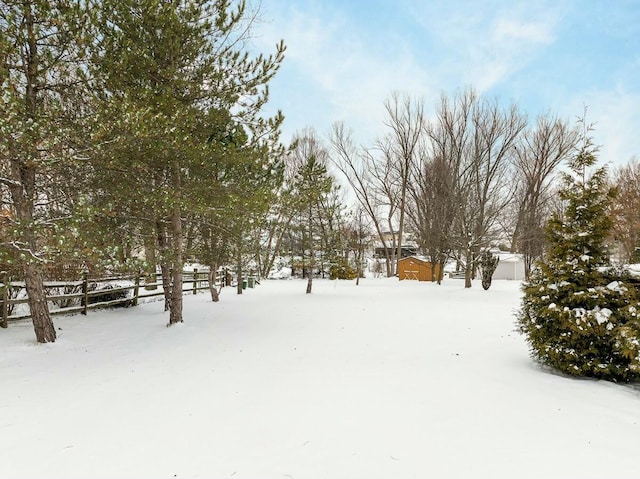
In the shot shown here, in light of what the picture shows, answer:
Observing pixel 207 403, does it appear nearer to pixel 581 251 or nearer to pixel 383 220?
pixel 581 251

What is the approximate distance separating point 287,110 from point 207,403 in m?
6.35

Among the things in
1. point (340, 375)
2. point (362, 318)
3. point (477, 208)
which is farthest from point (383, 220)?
point (340, 375)

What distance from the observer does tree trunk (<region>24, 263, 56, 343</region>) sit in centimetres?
619

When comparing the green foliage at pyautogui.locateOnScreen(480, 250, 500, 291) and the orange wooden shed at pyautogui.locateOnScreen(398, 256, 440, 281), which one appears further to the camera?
the orange wooden shed at pyautogui.locateOnScreen(398, 256, 440, 281)

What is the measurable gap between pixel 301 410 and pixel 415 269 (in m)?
23.9

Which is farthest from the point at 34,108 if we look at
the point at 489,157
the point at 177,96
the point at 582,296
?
the point at 489,157

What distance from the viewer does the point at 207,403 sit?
3.87 meters

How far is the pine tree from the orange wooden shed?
2133 cm

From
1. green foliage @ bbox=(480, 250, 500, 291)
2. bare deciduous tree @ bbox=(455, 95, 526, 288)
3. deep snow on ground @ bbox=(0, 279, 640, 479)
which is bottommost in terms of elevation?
deep snow on ground @ bbox=(0, 279, 640, 479)

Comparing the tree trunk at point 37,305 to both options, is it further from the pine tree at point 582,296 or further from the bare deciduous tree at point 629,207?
the bare deciduous tree at point 629,207

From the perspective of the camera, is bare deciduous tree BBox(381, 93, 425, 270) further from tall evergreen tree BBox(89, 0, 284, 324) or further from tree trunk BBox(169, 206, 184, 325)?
tree trunk BBox(169, 206, 184, 325)

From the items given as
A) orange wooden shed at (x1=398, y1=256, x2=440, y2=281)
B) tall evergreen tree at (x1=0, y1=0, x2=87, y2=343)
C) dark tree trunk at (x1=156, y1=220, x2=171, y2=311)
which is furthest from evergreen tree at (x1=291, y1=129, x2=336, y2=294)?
orange wooden shed at (x1=398, y1=256, x2=440, y2=281)

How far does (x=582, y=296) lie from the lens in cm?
459

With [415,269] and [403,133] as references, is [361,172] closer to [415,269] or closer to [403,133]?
[403,133]
